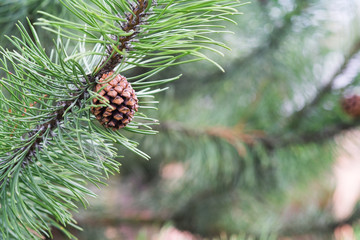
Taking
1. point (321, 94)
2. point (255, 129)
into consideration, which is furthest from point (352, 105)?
point (255, 129)

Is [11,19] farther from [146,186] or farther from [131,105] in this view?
[146,186]

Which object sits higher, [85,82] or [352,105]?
[85,82]

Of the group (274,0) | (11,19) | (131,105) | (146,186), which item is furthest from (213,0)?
(146,186)

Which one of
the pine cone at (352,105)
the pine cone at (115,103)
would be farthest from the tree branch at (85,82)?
the pine cone at (352,105)

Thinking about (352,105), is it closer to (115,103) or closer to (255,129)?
(255,129)

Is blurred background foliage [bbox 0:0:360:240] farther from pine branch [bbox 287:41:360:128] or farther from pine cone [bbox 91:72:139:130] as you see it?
pine cone [bbox 91:72:139:130]

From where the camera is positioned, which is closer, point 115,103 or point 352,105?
point 115,103

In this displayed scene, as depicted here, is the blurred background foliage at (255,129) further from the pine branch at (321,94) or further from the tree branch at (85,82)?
the tree branch at (85,82)
